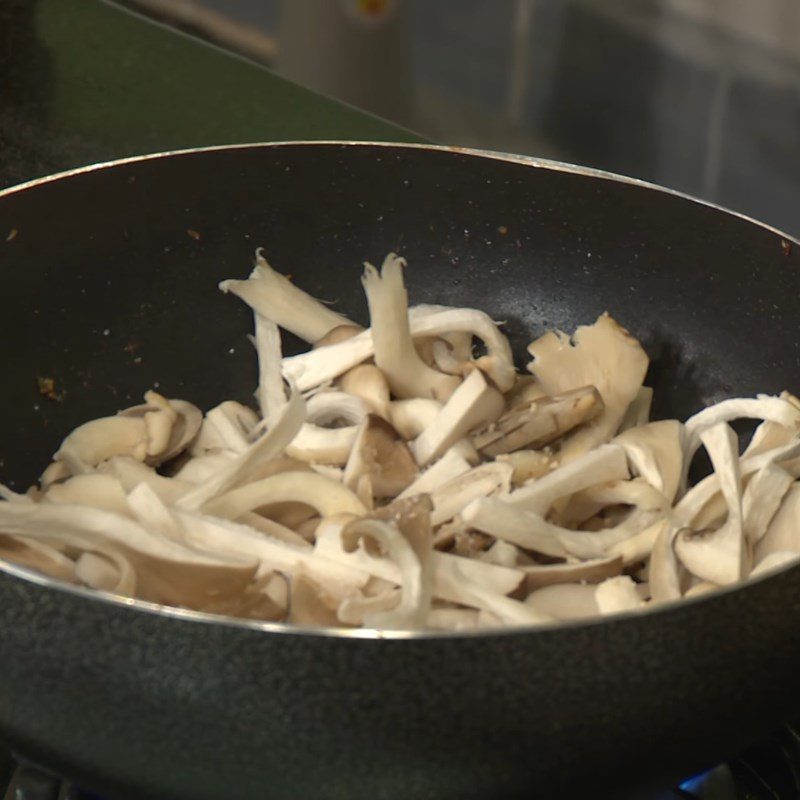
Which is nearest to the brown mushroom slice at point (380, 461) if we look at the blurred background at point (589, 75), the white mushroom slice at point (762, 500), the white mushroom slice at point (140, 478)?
the white mushroom slice at point (140, 478)

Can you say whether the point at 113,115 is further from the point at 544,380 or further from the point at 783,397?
the point at 783,397

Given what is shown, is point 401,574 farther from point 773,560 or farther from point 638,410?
point 638,410

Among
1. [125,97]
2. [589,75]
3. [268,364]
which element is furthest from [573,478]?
[589,75]

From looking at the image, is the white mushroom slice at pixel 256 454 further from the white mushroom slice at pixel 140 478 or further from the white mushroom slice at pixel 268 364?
the white mushroom slice at pixel 268 364

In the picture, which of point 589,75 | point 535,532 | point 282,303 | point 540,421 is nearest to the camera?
point 535,532

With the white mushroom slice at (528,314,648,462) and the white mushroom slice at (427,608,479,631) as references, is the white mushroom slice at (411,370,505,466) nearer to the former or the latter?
the white mushroom slice at (528,314,648,462)

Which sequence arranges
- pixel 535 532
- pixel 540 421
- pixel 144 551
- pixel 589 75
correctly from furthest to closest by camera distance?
pixel 589 75 < pixel 540 421 < pixel 535 532 < pixel 144 551

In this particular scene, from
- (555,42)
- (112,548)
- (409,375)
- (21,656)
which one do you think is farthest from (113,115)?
(555,42)
